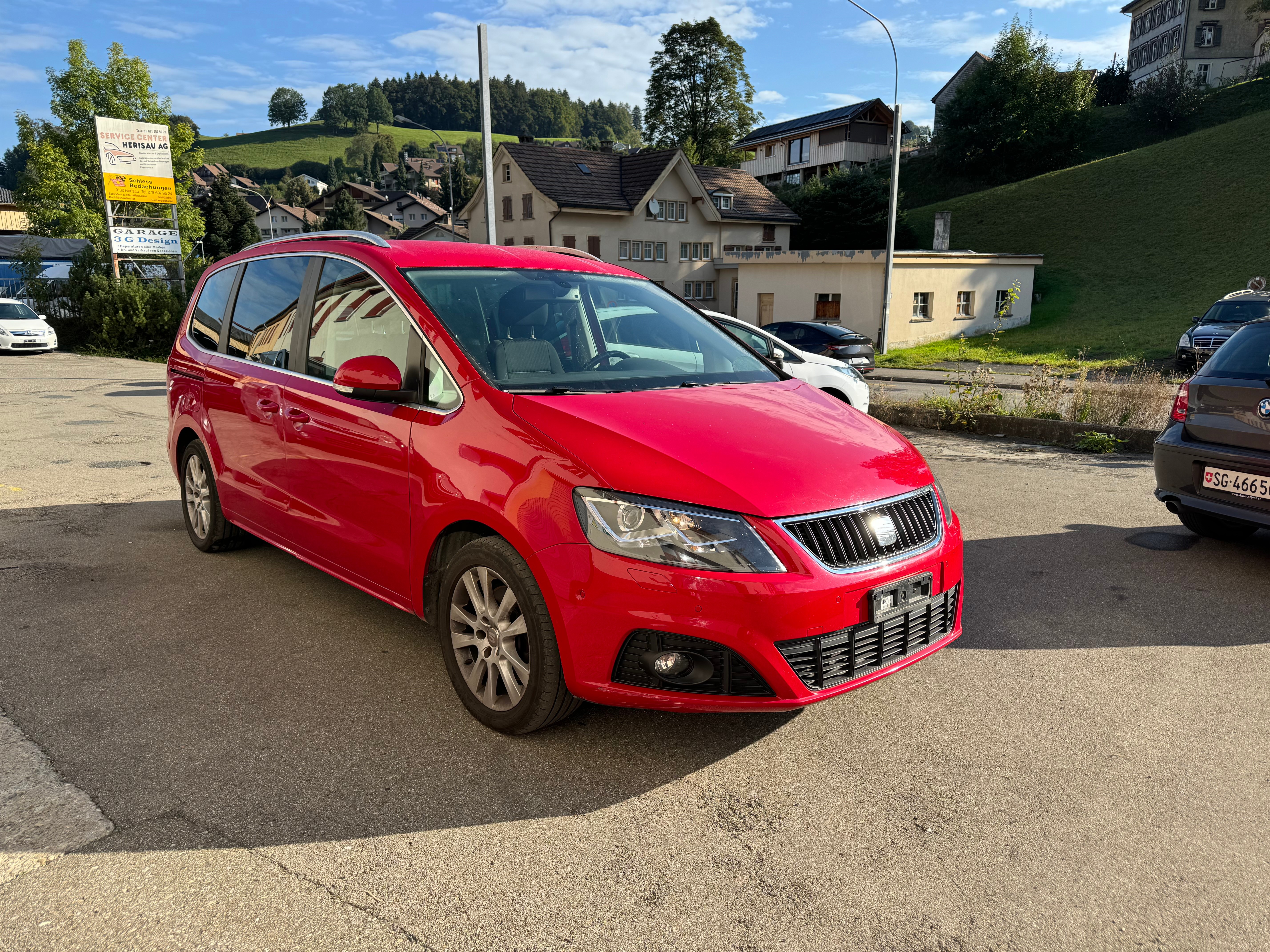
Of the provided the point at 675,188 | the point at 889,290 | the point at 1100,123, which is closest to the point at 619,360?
the point at 889,290

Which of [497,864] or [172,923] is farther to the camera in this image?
[497,864]

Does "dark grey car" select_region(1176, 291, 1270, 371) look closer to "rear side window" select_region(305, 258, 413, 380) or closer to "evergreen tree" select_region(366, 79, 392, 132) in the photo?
"rear side window" select_region(305, 258, 413, 380)

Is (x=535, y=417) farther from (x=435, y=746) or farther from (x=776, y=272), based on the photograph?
(x=776, y=272)

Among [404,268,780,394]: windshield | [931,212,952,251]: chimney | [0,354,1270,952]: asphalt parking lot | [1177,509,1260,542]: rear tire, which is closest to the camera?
[0,354,1270,952]: asphalt parking lot

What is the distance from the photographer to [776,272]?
→ 115 ft

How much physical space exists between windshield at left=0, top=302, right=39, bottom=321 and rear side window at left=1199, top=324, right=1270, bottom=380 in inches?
1154

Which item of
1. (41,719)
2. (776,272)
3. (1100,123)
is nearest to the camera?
(41,719)

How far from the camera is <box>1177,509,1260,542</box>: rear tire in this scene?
616cm

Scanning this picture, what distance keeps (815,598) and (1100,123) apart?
73248mm

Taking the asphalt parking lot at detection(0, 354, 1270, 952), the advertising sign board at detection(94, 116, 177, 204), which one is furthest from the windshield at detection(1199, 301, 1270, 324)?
the advertising sign board at detection(94, 116, 177, 204)

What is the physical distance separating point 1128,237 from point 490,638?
161ft

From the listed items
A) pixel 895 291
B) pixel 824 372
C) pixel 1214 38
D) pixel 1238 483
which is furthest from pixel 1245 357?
pixel 1214 38

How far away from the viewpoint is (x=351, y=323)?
414cm

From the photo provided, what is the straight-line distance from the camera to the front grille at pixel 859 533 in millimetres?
2967
